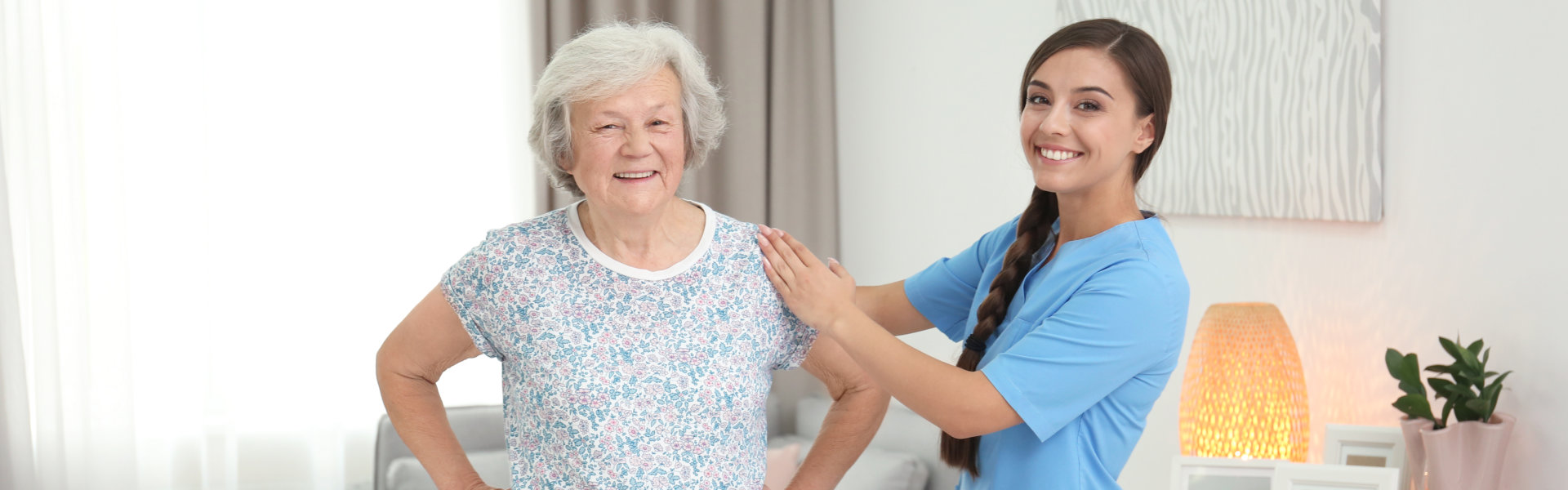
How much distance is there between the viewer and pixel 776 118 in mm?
3787

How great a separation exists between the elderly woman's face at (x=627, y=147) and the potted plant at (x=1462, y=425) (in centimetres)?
124

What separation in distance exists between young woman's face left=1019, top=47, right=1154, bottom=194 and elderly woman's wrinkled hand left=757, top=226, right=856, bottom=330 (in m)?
0.29

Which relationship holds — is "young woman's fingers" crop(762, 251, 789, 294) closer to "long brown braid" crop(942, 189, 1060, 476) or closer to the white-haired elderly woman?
the white-haired elderly woman

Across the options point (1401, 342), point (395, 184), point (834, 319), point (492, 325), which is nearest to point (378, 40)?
point (395, 184)

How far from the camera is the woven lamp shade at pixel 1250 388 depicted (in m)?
2.05

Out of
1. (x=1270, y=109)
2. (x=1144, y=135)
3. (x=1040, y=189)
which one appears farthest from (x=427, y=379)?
(x=1270, y=109)

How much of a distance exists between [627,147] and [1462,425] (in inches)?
52.5

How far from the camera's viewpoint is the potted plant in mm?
1718

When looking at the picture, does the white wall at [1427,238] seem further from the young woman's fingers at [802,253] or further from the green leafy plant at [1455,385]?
the young woman's fingers at [802,253]

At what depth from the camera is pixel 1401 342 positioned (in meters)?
2.00

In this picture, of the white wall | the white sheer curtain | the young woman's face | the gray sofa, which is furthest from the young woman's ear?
the white sheer curtain

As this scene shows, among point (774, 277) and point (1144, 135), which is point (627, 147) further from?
point (1144, 135)

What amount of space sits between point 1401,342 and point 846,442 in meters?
1.07

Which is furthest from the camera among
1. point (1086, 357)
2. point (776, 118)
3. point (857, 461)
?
point (776, 118)
